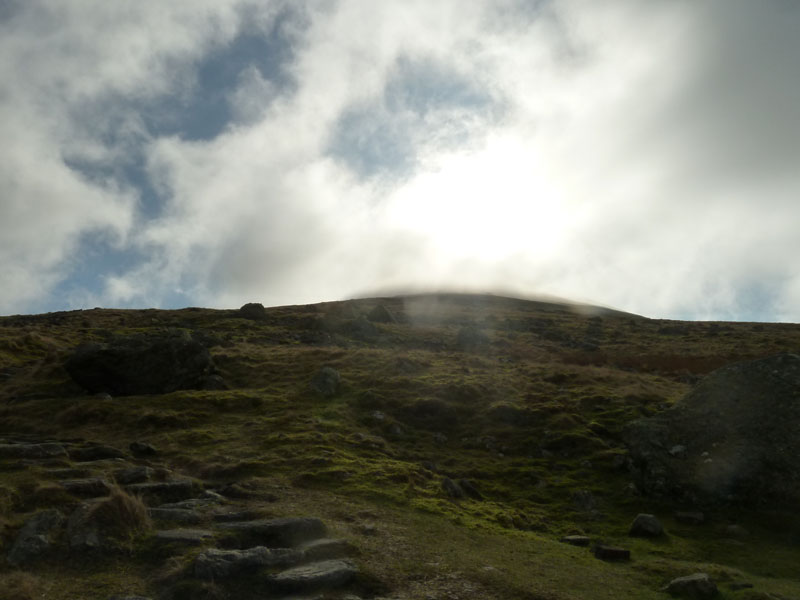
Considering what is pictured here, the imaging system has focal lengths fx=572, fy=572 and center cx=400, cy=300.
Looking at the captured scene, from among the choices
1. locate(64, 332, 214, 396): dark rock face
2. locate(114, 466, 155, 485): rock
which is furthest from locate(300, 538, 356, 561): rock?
locate(64, 332, 214, 396): dark rock face

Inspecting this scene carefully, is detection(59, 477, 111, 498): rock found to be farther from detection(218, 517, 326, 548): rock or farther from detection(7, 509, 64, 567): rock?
detection(218, 517, 326, 548): rock

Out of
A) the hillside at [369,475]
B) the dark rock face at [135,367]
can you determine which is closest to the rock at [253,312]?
the hillside at [369,475]

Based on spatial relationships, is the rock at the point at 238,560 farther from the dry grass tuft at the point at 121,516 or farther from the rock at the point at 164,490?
the rock at the point at 164,490

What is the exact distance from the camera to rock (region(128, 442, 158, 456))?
22859mm

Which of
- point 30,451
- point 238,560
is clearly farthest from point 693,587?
point 30,451

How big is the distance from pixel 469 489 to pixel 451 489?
112cm

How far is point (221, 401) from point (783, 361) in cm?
2671

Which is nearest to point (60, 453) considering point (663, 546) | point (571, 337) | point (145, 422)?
Result: point (145, 422)

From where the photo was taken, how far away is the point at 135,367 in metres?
33.6

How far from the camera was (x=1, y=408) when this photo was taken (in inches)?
1173

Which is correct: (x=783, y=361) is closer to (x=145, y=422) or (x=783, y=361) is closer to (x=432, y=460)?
(x=432, y=460)

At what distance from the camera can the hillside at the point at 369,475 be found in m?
13.2

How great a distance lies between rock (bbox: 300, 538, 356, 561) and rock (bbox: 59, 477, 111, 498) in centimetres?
669

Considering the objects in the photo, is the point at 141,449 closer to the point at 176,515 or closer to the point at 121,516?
the point at 176,515
